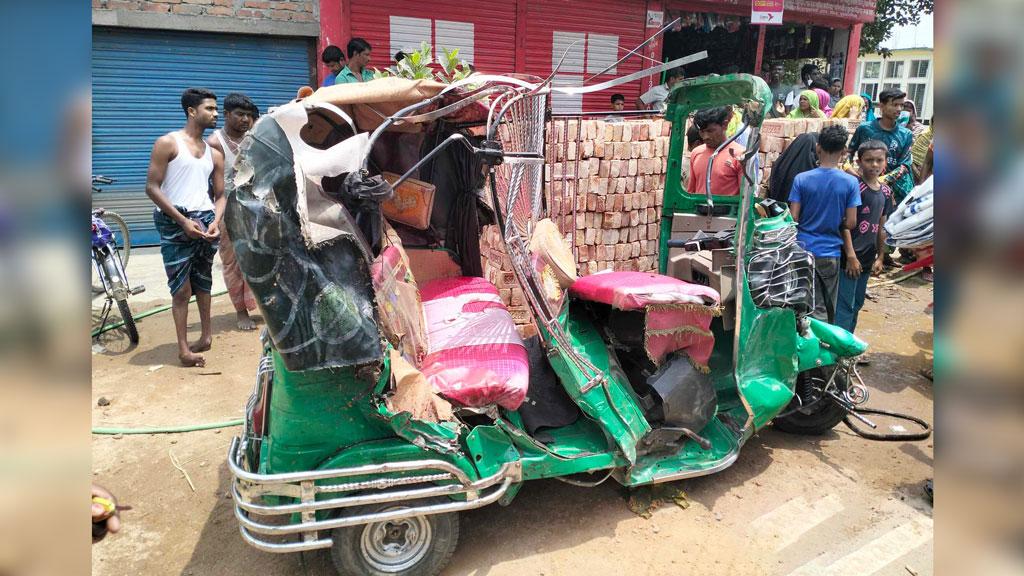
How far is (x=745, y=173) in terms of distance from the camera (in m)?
3.12

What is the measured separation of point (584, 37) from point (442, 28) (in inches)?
99.7

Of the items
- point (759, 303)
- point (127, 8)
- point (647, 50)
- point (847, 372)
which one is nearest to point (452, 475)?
point (759, 303)

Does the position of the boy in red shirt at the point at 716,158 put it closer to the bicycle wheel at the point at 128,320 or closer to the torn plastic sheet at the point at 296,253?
the torn plastic sheet at the point at 296,253

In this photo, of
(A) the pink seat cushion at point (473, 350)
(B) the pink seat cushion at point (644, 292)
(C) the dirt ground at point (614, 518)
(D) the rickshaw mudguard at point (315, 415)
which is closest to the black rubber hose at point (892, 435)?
(C) the dirt ground at point (614, 518)

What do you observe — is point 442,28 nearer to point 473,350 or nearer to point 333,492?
point 473,350

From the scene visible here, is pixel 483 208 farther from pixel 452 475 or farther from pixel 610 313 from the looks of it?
pixel 452 475

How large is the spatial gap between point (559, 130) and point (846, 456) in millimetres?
3343

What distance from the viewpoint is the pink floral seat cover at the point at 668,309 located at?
3.18m

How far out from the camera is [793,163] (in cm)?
543

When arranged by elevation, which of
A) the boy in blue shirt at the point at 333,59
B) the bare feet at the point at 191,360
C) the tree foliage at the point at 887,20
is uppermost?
the tree foliage at the point at 887,20

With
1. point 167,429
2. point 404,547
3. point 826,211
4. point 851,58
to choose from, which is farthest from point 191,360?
point 851,58

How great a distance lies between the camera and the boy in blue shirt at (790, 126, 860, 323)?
14.5ft

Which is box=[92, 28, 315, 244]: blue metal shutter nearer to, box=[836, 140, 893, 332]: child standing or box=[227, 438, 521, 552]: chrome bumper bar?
box=[227, 438, 521, 552]: chrome bumper bar

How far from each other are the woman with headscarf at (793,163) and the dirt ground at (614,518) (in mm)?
2148
